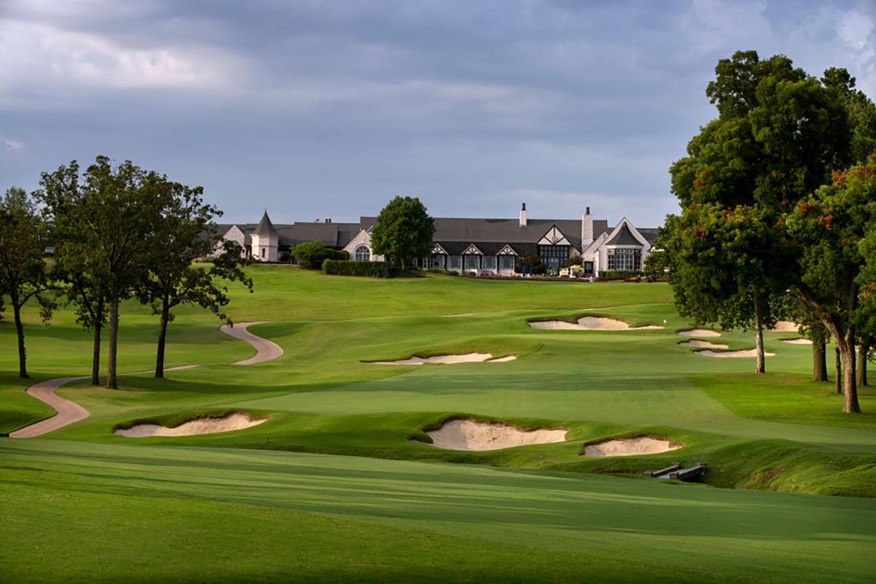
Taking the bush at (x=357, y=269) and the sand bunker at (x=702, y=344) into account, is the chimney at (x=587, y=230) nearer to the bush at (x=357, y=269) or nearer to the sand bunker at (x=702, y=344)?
the bush at (x=357, y=269)

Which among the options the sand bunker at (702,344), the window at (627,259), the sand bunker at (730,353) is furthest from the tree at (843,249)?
the window at (627,259)

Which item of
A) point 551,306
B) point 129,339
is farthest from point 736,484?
point 551,306

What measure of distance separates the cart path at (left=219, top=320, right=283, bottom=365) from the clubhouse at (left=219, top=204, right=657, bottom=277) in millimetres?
85578

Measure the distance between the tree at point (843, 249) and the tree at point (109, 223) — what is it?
29.7 metres

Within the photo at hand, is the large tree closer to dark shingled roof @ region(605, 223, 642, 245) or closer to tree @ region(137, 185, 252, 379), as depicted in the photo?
tree @ region(137, 185, 252, 379)

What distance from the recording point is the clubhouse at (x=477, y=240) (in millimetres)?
178500

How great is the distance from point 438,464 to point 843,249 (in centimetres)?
1782

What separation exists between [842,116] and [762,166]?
3.55 metres

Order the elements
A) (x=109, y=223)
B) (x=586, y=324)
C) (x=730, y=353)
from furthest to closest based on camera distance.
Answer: (x=586, y=324)
(x=730, y=353)
(x=109, y=223)

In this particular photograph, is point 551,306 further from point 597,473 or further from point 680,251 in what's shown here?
point 597,473

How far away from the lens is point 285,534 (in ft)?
41.3

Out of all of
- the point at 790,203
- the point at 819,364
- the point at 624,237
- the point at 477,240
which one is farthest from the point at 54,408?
the point at 477,240

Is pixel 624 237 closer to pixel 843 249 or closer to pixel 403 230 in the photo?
pixel 403 230

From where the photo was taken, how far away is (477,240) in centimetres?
18288
